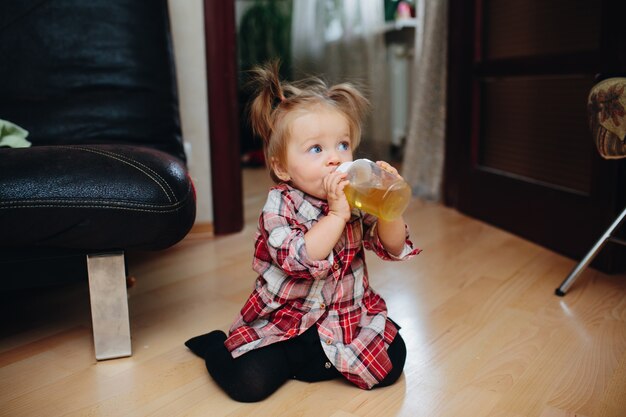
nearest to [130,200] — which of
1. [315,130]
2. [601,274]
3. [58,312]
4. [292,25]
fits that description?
[315,130]

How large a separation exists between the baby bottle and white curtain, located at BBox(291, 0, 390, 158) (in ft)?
6.80

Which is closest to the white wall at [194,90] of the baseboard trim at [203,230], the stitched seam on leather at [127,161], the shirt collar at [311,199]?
the baseboard trim at [203,230]

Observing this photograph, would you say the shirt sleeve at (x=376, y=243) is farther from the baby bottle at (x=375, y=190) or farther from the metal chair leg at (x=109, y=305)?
the metal chair leg at (x=109, y=305)

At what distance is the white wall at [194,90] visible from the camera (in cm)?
184

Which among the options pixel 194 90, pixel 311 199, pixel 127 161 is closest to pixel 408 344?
pixel 311 199

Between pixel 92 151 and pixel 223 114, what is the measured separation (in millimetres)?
907

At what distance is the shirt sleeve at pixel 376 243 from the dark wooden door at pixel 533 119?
732mm

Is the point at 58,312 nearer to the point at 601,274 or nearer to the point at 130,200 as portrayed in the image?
the point at 130,200

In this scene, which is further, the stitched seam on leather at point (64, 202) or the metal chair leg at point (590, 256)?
the metal chair leg at point (590, 256)

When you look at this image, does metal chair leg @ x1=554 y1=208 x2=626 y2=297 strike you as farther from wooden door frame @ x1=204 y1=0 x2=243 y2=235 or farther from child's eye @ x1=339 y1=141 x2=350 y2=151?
wooden door frame @ x1=204 y1=0 x2=243 y2=235

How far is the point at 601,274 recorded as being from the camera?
150cm

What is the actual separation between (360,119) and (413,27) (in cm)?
240

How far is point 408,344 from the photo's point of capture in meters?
1.16

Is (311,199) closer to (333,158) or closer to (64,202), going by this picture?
(333,158)
